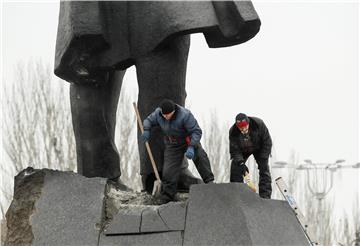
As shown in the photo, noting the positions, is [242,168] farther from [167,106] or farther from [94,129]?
[94,129]

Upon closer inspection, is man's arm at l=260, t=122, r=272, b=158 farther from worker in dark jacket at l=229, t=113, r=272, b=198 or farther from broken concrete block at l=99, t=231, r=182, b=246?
broken concrete block at l=99, t=231, r=182, b=246

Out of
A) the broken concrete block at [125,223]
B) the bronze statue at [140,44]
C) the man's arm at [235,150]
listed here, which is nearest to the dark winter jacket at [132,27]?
the bronze statue at [140,44]

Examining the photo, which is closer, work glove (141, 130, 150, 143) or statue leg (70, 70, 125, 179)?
work glove (141, 130, 150, 143)

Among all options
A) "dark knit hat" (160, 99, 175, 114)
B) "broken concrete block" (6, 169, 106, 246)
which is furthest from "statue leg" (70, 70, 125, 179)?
"dark knit hat" (160, 99, 175, 114)

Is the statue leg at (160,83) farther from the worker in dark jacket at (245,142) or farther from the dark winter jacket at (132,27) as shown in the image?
the worker in dark jacket at (245,142)

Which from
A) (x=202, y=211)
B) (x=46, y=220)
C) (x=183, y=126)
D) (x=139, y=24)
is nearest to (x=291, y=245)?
(x=202, y=211)

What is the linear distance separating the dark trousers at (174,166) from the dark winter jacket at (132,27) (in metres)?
0.74

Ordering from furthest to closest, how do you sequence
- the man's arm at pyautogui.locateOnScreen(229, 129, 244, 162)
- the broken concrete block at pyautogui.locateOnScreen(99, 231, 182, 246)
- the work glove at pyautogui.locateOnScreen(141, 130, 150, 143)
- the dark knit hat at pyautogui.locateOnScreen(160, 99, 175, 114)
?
the man's arm at pyautogui.locateOnScreen(229, 129, 244, 162), the work glove at pyautogui.locateOnScreen(141, 130, 150, 143), the dark knit hat at pyautogui.locateOnScreen(160, 99, 175, 114), the broken concrete block at pyautogui.locateOnScreen(99, 231, 182, 246)

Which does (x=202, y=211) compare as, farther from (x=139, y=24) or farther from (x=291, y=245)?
(x=139, y=24)

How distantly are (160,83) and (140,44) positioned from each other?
1.06 ft

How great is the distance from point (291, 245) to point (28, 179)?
5.99 feet

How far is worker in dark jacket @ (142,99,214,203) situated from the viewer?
4.28 metres

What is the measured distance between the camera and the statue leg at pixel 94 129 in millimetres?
4836

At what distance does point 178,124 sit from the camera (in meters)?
4.33
